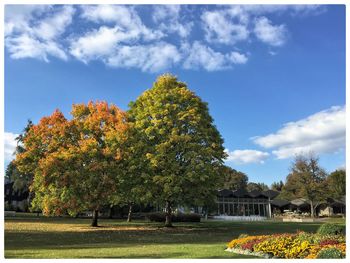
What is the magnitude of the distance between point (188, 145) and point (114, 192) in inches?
290

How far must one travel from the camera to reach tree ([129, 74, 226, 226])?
108 ft

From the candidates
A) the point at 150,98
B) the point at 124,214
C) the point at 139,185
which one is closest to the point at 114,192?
the point at 139,185

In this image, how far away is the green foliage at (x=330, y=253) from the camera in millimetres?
12631

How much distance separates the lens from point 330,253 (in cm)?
1280

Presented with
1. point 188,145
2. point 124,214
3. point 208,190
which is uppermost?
point 188,145

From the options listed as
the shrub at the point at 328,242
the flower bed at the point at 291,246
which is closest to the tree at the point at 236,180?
the flower bed at the point at 291,246

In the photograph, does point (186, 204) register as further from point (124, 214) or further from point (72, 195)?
point (124, 214)

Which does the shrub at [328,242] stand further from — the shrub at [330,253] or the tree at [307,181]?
the tree at [307,181]

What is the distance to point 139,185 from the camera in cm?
3341

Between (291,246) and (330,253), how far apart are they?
2.83 m

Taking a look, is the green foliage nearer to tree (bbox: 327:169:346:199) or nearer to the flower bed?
the flower bed

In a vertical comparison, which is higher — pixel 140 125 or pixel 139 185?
pixel 140 125

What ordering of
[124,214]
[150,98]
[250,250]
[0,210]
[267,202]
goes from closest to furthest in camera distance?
[0,210], [250,250], [150,98], [124,214], [267,202]

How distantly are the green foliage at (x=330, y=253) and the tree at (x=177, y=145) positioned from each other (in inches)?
748
